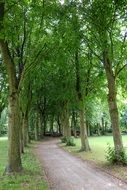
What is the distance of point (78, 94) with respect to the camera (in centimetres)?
2988

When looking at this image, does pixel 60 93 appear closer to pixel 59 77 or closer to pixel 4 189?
pixel 59 77

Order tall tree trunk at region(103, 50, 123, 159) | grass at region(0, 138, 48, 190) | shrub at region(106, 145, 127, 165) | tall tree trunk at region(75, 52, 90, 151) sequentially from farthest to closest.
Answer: tall tree trunk at region(75, 52, 90, 151)
tall tree trunk at region(103, 50, 123, 159)
shrub at region(106, 145, 127, 165)
grass at region(0, 138, 48, 190)

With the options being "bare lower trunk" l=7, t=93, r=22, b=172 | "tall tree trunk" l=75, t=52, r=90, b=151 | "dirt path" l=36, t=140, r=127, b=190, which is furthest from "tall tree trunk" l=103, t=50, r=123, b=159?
"tall tree trunk" l=75, t=52, r=90, b=151

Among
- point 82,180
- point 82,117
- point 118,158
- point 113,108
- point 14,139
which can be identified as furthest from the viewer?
point 82,117

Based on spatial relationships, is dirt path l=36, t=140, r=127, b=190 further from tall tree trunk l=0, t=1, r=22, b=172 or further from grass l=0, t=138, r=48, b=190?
tall tree trunk l=0, t=1, r=22, b=172

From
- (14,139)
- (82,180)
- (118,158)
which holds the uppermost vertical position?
(14,139)

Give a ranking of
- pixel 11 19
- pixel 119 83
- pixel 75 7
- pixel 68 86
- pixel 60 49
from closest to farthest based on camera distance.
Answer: pixel 11 19, pixel 75 7, pixel 60 49, pixel 119 83, pixel 68 86

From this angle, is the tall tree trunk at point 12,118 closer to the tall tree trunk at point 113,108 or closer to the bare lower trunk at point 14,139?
the bare lower trunk at point 14,139

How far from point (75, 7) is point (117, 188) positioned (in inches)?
395

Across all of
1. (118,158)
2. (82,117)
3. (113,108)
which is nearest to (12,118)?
(113,108)

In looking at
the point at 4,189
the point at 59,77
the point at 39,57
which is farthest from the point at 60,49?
the point at 59,77

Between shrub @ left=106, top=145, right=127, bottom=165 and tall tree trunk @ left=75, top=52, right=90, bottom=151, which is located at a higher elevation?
tall tree trunk @ left=75, top=52, right=90, bottom=151

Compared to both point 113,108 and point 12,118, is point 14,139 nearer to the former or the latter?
point 12,118

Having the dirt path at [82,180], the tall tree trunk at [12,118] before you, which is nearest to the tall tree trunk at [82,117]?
the dirt path at [82,180]
